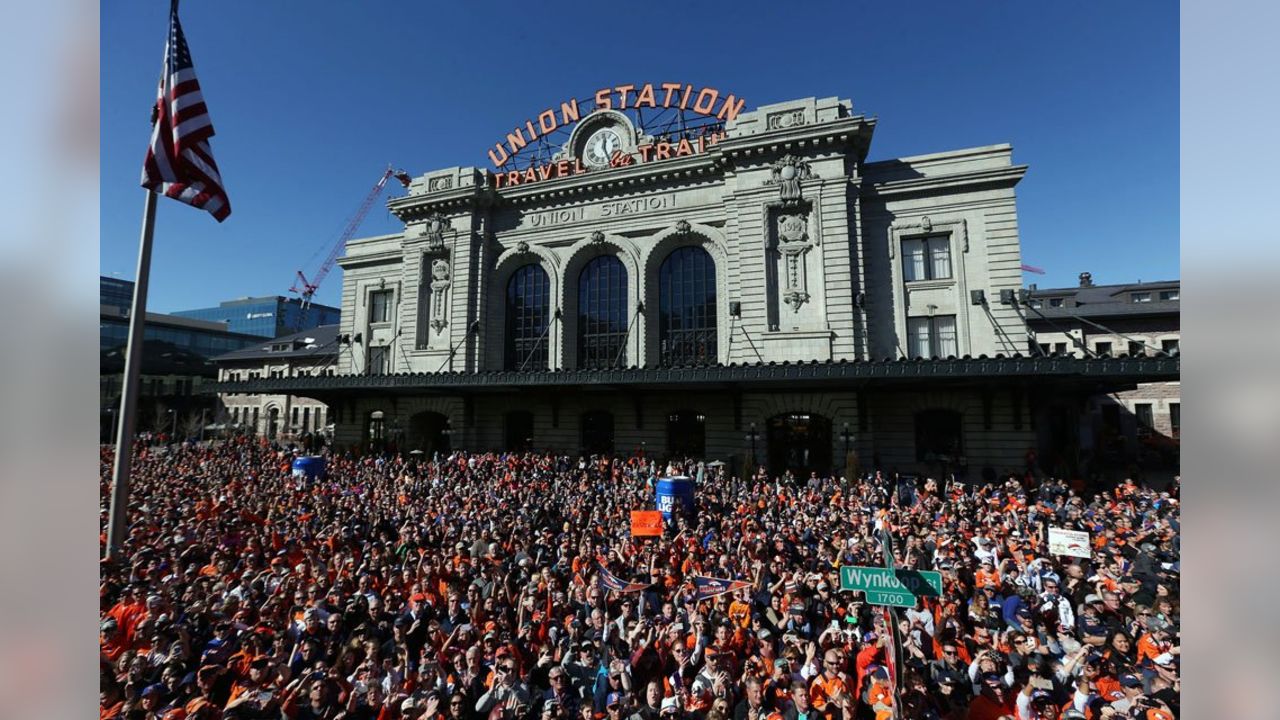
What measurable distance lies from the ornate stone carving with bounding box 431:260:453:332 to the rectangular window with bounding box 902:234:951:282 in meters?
29.0

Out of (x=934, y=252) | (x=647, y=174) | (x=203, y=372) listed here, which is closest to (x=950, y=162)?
(x=934, y=252)

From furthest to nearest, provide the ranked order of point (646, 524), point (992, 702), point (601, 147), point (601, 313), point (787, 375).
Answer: point (601, 147) < point (601, 313) < point (787, 375) < point (646, 524) < point (992, 702)

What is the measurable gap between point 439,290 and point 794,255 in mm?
24130

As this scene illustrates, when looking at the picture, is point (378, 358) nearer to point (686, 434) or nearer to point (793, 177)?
point (686, 434)

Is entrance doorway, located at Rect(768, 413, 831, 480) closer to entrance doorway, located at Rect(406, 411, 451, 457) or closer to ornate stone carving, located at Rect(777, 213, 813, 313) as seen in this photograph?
ornate stone carving, located at Rect(777, 213, 813, 313)

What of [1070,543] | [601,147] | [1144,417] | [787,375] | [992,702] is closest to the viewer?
[992,702]

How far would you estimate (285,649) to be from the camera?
892 cm

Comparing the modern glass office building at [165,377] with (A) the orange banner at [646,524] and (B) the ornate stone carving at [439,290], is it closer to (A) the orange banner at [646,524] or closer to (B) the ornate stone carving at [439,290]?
(B) the ornate stone carving at [439,290]

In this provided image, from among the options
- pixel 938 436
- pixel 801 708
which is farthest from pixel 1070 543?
pixel 938 436

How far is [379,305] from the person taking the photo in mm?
43469

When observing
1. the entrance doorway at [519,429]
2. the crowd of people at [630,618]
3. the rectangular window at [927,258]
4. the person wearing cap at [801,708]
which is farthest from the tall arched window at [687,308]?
the person wearing cap at [801,708]

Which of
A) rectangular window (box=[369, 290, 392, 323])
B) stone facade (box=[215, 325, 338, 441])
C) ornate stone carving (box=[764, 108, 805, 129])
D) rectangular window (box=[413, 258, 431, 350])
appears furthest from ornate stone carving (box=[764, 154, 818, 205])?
stone facade (box=[215, 325, 338, 441])
